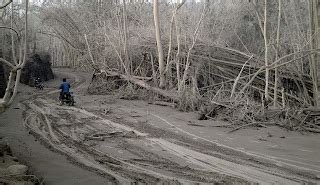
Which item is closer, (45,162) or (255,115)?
(45,162)

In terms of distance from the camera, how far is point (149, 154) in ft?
29.7

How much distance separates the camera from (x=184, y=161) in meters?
8.48

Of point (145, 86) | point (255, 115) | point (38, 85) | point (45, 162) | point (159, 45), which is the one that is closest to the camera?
point (45, 162)

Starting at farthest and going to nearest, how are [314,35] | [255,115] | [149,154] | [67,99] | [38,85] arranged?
1. [38,85]
2. [67,99]
3. [314,35]
4. [255,115]
5. [149,154]

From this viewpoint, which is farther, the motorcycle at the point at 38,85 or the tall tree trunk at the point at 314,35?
the motorcycle at the point at 38,85

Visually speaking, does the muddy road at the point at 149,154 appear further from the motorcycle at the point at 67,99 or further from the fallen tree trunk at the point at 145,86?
the motorcycle at the point at 67,99

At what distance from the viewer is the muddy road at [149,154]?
7242 millimetres

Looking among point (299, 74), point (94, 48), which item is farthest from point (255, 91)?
point (94, 48)

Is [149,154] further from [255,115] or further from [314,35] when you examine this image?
[314,35]

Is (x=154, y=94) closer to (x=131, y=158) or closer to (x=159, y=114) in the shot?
(x=159, y=114)

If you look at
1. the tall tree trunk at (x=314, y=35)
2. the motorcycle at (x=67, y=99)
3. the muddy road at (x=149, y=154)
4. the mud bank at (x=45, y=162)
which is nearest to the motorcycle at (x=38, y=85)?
the motorcycle at (x=67, y=99)

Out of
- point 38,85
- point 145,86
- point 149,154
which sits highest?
point 145,86

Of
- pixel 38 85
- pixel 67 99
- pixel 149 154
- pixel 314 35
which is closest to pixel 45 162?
pixel 149 154

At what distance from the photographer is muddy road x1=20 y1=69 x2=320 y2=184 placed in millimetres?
7242
